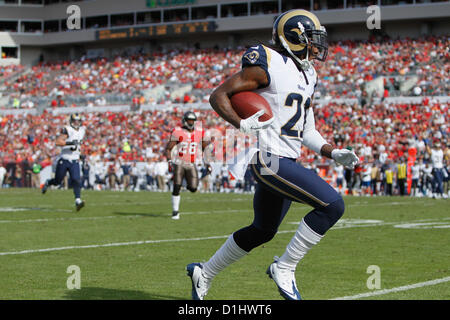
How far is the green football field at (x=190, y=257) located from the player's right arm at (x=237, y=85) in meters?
1.49

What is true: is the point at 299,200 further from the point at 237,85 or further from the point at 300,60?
the point at 300,60

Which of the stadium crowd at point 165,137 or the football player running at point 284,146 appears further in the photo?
the stadium crowd at point 165,137

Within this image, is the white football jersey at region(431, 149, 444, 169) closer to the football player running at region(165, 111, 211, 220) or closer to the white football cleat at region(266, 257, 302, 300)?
the football player running at region(165, 111, 211, 220)

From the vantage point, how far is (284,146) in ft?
15.6

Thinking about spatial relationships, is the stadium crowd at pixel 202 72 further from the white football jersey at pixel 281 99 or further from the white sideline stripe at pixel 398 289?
the white football jersey at pixel 281 99

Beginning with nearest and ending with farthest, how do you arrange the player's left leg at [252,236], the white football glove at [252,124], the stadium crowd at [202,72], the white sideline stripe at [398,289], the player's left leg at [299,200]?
the white football glove at [252,124]
the player's left leg at [299,200]
the player's left leg at [252,236]
the white sideline stripe at [398,289]
the stadium crowd at [202,72]

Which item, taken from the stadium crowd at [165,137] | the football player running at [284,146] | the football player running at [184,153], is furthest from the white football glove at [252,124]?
the stadium crowd at [165,137]

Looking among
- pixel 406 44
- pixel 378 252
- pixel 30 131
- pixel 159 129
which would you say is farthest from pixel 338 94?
pixel 378 252

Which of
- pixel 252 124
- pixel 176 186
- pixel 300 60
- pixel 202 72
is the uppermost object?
pixel 202 72

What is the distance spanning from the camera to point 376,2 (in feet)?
130

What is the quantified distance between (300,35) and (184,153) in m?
7.65

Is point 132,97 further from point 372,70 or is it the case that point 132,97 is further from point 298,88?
point 298,88

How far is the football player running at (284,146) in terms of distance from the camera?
4566mm

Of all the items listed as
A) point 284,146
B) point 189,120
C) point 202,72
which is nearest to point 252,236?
point 284,146
